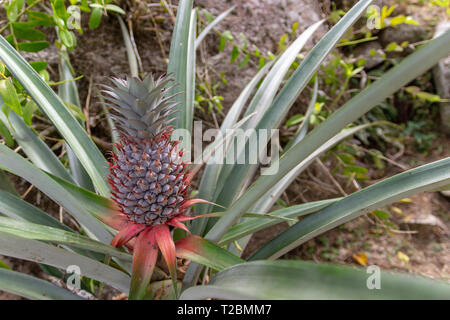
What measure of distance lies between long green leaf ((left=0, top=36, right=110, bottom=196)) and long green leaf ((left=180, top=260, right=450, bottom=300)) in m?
0.43

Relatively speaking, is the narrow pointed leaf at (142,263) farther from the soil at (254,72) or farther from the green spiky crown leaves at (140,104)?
the soil at (254,72)

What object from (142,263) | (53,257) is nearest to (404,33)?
(142,263)

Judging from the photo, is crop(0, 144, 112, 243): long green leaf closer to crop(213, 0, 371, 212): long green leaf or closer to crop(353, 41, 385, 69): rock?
crop(213, 0, 371, 212): long green leaf

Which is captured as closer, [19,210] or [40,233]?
[40,233]

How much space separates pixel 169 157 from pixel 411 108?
180 centimetres

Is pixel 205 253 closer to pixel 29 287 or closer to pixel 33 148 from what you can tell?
pixel 29 287

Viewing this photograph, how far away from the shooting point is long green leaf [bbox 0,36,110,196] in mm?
646

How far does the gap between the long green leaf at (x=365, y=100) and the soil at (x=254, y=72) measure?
2.75 ft

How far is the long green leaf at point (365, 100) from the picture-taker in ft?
1.01

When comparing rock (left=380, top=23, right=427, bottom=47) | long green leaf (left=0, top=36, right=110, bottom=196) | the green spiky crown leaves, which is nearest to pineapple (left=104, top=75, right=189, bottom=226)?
the green spiky crown leaves

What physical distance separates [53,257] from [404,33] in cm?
213

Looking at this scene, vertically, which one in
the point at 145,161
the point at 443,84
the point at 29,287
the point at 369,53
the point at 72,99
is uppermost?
the point at 369,53

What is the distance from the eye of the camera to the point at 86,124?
3.70ft

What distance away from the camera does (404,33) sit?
1878 millimetres
